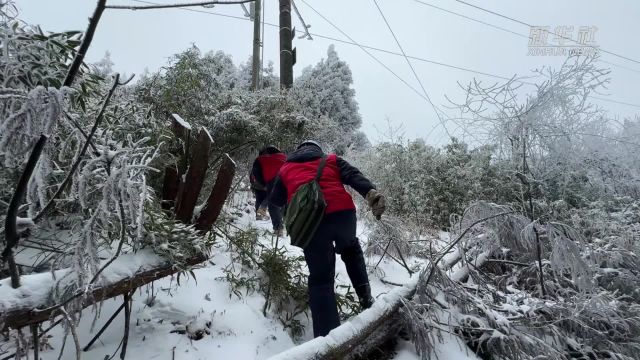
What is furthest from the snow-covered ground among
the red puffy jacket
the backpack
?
the red puffy jacket

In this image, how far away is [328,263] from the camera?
8.38 feet

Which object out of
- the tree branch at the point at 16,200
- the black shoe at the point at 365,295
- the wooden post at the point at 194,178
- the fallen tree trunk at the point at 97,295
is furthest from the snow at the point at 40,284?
the black shoe at the point at 365,295

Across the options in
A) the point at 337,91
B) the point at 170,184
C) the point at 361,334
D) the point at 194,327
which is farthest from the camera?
the point at 337,91

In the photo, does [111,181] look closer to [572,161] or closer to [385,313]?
[385,313]

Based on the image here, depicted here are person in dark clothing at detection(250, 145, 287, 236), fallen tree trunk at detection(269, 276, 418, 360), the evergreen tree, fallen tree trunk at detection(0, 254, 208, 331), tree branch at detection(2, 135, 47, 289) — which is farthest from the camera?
Answer: the evergreen tree

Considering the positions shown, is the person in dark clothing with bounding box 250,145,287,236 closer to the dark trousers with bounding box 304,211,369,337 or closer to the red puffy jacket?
the red puffy jacket

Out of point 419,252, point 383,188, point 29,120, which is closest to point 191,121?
point 419,252

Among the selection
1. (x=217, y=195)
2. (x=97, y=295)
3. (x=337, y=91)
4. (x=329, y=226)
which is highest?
(x=337, y=91)

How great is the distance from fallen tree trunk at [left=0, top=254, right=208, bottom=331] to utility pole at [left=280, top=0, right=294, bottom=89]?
509 centimetres

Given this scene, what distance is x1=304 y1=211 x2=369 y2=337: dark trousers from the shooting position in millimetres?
2432

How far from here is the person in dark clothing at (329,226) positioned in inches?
96.8

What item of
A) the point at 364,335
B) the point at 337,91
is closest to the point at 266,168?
the point at 364,335

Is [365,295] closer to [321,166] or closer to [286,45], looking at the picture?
[321,166]

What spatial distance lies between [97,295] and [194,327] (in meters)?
0.69
